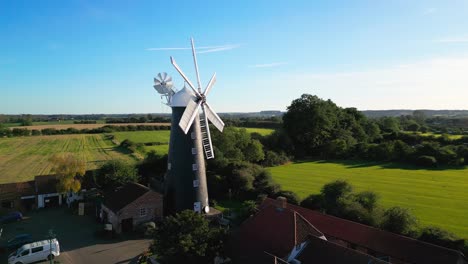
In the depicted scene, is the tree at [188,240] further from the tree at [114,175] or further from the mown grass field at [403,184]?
the tree at [114,175]

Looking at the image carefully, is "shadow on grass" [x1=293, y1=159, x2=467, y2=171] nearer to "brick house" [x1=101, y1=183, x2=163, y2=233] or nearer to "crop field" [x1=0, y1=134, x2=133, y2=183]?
"crop field" [x1=0, y1=134, x2=133, y2=183]

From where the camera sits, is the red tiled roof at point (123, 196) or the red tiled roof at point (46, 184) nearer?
the red tiled roof at point (123, 196)

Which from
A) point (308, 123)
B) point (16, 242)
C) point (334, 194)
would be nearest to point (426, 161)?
point (308, 123)

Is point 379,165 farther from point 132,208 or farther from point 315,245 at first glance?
point 315,245

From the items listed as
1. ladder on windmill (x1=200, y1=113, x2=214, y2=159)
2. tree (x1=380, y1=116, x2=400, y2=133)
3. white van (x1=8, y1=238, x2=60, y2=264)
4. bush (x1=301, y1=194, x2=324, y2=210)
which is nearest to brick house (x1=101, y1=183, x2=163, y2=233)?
white van (x1=8, y1=238, x2=60, y2=264)

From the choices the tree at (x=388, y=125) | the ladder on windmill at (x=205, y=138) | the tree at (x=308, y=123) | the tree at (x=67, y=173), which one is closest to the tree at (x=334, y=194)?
the ladder on windmill at (x=205, y=138)

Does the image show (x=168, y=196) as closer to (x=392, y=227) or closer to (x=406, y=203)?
(x=392, y=227)
